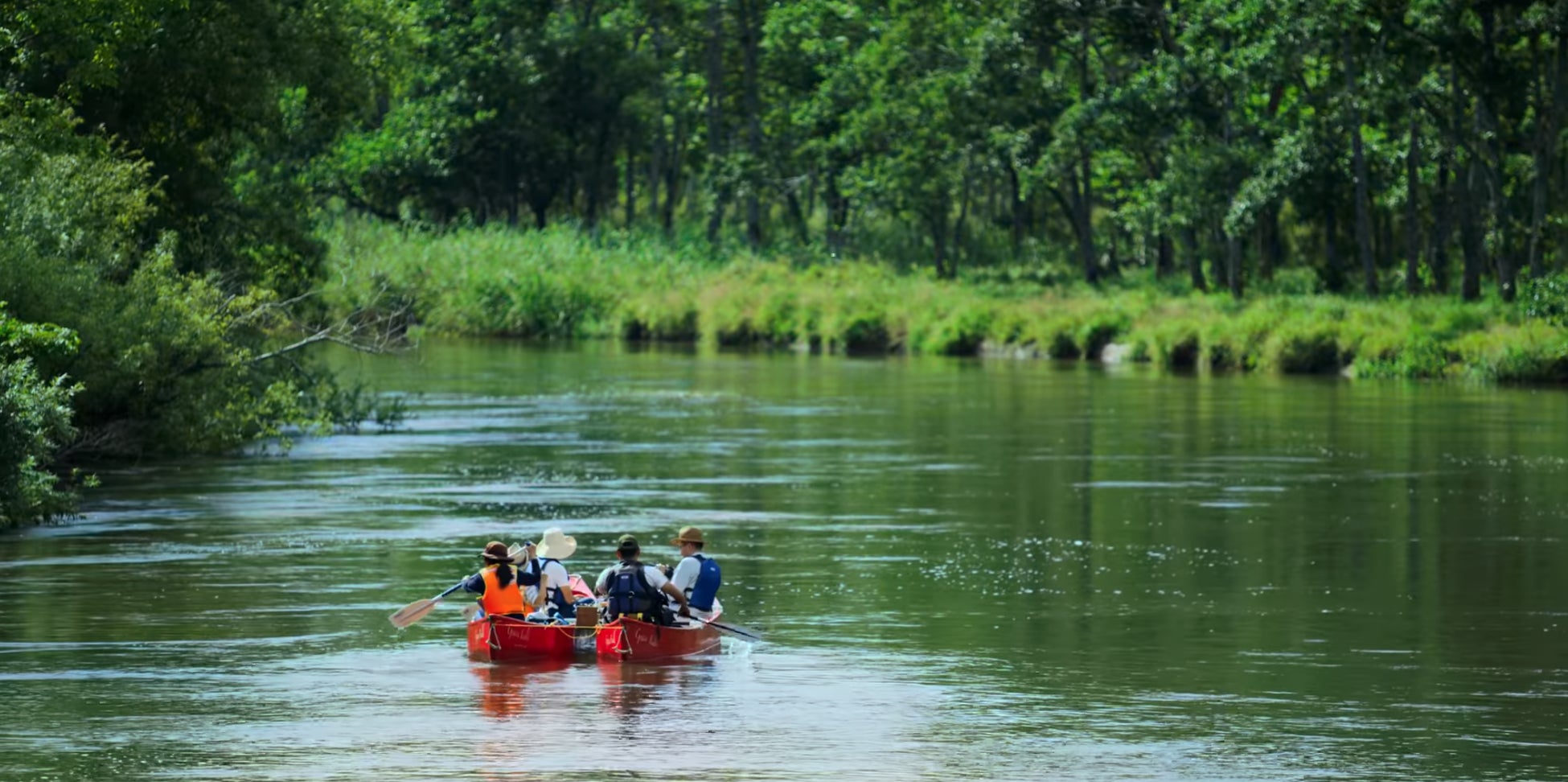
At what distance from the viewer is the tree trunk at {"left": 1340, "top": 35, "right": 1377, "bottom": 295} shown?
64688 mm

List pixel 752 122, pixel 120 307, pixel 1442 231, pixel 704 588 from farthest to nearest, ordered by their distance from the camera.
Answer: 1. pixel 752 122
2. pixel 1442 231
3. pixel 120 307
4. pixel 704 588

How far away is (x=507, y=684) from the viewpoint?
63.4 ft

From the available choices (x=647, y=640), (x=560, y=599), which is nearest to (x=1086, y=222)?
(x=560, y=599)

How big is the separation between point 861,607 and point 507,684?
207 inches

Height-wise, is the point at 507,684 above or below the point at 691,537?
below

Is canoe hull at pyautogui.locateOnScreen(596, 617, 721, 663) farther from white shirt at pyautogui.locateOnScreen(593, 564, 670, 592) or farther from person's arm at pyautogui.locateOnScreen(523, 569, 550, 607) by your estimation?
person's arm at pyautogui.locateOnScreen(523, 569, 550, 607)

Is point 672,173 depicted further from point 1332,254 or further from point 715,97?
point 1332,254

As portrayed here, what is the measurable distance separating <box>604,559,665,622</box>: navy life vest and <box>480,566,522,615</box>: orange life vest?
0.74 m

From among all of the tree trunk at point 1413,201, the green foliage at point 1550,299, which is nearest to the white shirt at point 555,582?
the green foliage at point 1550,299

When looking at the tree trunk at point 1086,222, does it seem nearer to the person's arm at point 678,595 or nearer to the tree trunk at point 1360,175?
the tree trunk at point 1360,175

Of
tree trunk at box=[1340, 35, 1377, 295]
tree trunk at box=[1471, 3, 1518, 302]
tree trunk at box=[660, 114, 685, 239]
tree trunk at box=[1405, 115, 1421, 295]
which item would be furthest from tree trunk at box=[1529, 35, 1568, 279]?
tree trunk at box=[660, 114, 685, 239]

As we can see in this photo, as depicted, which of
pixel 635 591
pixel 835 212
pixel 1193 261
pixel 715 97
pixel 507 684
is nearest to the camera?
pixel 507 684

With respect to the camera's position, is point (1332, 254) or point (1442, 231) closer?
point (1442, 231)

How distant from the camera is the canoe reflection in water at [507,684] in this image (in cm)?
1819
